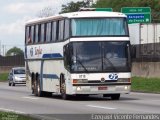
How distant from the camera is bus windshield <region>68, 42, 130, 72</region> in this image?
96.0 feet

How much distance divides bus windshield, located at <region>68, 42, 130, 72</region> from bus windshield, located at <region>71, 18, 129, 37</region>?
550mm

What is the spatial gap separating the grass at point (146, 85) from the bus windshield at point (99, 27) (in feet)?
31.3

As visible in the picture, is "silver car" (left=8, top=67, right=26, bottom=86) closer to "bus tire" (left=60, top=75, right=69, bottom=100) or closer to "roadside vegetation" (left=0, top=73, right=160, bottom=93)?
"roadside vegetation" (left=0, top=73, right=160, bottom=93)

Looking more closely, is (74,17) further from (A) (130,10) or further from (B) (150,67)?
(A) (130,10)

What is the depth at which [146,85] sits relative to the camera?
4344 cm

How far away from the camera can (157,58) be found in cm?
4938

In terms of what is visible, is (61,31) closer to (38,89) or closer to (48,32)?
(48,32)

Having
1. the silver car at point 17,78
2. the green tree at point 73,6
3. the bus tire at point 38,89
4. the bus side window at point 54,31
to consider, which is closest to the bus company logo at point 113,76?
the bus side window at point 54,31

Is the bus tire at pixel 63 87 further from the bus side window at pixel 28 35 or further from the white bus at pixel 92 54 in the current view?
the bus side window at pixel 28 35

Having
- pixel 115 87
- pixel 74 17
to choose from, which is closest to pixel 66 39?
pixel 74 17

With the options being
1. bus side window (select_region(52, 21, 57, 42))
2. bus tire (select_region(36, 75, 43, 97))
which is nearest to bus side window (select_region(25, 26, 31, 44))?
bus tire (select_region(36, 75, 43, 97))

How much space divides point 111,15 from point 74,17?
167cm

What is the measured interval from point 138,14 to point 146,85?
16941 millimetres

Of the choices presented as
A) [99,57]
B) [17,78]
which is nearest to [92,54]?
[99,57]
